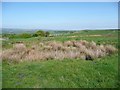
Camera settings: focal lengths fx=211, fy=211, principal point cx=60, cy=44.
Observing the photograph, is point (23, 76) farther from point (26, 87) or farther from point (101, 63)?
point (101, 63)

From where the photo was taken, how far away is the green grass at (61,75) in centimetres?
707

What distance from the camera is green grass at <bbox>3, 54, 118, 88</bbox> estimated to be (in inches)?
278

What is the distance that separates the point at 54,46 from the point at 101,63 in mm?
6112

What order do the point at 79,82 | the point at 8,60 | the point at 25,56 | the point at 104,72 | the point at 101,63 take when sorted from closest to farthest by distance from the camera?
the point at 79,82 < the point at 104,72 < the point at 101,63 < the point at 8,60 < the point at 25,56

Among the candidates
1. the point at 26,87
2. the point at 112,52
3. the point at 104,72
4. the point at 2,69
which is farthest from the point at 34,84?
the point at 112,52

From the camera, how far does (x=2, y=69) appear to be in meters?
8.51

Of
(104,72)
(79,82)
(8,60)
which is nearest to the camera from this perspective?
(79,82)

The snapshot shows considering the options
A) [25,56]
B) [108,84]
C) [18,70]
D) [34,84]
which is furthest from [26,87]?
[25,56]

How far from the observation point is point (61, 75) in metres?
7.78

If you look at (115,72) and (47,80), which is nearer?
(47,80)

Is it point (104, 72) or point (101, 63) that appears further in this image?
point (101, 63)

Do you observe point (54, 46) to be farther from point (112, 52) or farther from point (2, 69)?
point (2, 69)

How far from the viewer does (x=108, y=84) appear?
287 inches

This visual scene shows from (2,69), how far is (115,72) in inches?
178
